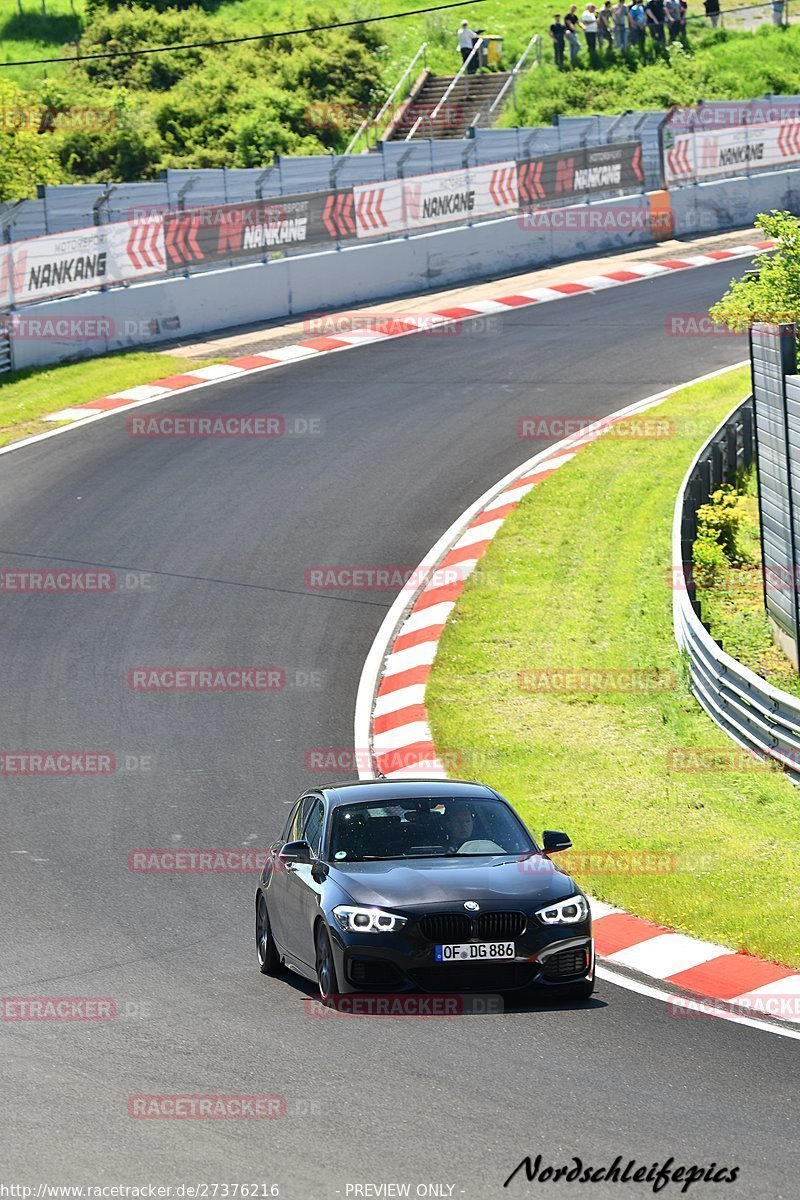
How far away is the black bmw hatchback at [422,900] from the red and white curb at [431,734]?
99 cm

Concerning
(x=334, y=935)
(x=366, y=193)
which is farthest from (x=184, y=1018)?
(x=366, y=193)

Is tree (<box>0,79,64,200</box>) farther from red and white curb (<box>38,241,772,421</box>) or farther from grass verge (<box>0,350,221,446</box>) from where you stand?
grass verge (<box>0,350,221,446</box>)

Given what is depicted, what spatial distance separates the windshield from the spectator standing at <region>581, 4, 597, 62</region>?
49.4 meters

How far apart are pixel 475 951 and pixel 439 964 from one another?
0.22 meters

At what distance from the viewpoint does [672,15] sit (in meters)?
58.5

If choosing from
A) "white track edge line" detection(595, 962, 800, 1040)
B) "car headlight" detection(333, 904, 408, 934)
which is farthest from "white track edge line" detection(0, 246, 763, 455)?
"car headlight" detection(333, 904, 408, 934)

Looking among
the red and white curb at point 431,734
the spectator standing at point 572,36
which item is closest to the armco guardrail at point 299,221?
the red and white curb at point 431,734

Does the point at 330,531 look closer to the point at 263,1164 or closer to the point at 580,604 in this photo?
the point at 580,604

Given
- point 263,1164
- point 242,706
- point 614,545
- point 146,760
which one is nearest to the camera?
point 263,1164

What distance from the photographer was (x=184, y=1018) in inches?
394

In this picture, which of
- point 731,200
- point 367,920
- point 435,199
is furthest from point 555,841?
point 731,200

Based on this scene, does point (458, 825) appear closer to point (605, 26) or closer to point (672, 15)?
point (605, 26)

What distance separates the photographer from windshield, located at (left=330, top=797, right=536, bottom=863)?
10.8m

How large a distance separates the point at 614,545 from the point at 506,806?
11.9m
